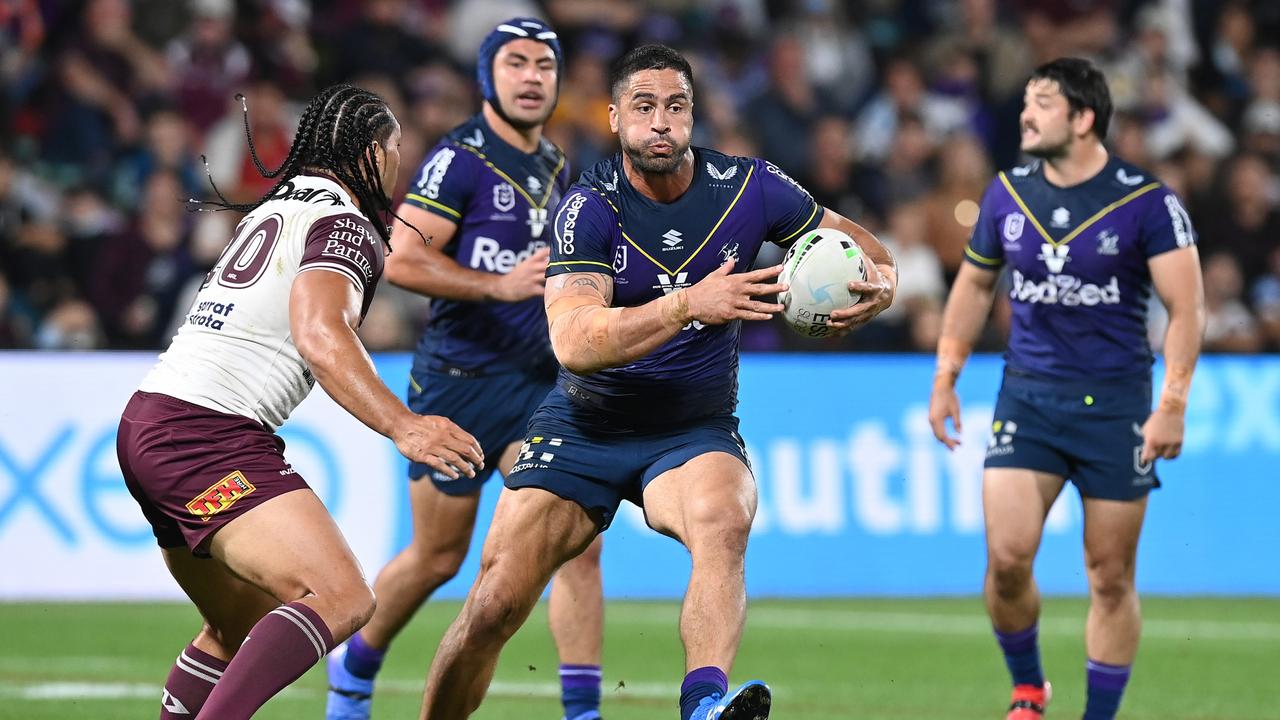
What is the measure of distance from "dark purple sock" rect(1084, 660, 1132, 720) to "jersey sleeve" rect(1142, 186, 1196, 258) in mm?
1753

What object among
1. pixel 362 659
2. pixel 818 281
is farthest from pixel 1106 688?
pixel 362 659

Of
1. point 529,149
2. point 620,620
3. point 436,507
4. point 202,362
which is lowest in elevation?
point 620,620

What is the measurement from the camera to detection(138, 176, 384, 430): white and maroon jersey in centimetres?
538

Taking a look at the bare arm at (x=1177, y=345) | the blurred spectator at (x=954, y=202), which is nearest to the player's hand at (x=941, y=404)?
the bare arm at (x=1177, y=345)

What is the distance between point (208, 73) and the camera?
14703 mm

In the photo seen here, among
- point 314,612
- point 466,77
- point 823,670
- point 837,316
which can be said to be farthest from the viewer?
point 466,77

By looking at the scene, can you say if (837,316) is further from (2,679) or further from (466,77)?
(466,77)

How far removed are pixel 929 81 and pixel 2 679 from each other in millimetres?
11509

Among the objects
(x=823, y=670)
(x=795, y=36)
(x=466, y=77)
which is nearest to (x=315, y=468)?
(x=823, y=670)

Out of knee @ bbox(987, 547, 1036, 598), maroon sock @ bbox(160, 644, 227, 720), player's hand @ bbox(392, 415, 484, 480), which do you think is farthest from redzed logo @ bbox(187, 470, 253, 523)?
knee @ bbox(987, 547, 1036, 598)

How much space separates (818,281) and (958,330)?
2400mm

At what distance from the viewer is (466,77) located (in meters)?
15.6

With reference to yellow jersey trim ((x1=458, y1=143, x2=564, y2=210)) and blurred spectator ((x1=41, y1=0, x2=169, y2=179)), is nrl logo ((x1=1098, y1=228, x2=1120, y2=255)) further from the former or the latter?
blurred spectator ((x1=41, y1=0, x2=169, y2=179))

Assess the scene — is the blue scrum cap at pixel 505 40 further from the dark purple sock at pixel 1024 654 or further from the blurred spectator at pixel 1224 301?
the blurred spectator at pixel 1224 301
